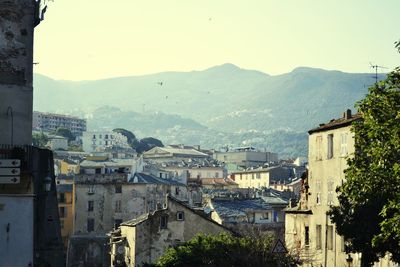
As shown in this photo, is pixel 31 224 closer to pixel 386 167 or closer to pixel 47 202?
pixel 47 202

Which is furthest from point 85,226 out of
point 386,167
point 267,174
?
point 267,174

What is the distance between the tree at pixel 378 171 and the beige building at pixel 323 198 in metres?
7.60

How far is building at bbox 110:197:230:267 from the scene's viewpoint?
6216 centimetres

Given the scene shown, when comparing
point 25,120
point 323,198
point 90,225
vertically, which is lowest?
point 90,225

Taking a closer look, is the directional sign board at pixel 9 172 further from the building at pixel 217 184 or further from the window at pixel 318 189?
the building at pixel 217 184

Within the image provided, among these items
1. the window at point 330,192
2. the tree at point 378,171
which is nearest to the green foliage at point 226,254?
the window at point 330,192

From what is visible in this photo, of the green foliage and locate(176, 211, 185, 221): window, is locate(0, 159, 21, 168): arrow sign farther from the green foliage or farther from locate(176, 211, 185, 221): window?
locate(176, 211, 185, 221): window

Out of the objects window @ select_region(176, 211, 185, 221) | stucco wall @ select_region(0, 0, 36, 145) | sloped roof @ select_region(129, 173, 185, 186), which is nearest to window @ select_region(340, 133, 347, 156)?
stucco wall @ select_region(0, 0, 36, 145)

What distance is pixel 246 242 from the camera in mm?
45094

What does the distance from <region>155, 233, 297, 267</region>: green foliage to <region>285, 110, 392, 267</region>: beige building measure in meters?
2.21

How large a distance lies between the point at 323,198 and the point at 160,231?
16.2 m

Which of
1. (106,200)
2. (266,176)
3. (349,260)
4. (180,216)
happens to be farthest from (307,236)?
(266,176)

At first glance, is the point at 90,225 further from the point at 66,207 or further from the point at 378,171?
the point at 378,171

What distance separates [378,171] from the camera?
3189cm
